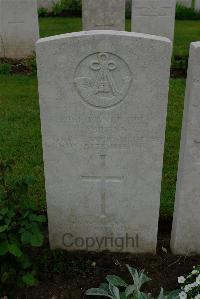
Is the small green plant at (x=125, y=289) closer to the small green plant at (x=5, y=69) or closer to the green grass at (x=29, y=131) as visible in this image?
the green grass at (x=29, y=131)

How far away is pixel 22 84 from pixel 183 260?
4.56 metres

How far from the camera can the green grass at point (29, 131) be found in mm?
4269

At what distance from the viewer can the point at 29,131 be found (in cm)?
530

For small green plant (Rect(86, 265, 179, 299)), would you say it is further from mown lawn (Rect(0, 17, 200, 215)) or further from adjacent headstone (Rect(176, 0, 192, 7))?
adjacent headstone (Rect(176, 0, 192, 7))

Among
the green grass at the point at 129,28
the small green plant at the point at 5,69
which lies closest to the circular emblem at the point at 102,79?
the small green plant at the point at 5,69

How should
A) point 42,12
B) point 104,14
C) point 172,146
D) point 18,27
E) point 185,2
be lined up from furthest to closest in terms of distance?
point 185,2 → point 42,12 → point 18,27 → point 104,14 → point 172,146

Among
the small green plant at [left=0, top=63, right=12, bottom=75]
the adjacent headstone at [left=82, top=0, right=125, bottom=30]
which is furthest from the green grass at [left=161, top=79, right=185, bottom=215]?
the small green plant at [left=0, top=63, right=12, bottom=75]

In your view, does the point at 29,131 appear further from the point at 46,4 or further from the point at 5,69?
the point at 46,4

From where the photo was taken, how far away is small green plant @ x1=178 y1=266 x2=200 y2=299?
272 centimetres

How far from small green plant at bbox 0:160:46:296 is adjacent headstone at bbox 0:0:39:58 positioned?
5673 millimetres

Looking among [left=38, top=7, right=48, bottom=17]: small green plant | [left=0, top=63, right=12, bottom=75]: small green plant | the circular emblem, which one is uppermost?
the circular emblem

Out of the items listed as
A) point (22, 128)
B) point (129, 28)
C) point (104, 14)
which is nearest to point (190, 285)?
point (22, 128)

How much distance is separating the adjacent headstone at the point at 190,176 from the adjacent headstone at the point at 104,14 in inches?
215

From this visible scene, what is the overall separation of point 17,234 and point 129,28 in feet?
28.3
